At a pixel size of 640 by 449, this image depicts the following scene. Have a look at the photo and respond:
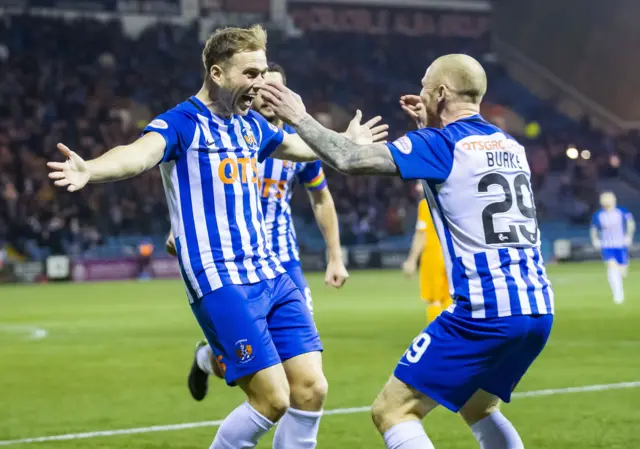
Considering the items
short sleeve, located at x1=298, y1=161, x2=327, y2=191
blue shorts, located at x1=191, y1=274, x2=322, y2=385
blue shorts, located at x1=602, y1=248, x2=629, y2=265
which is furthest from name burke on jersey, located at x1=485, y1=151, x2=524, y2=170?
blue shorts, located at x1=602, y1=248, x2=629, y2=265

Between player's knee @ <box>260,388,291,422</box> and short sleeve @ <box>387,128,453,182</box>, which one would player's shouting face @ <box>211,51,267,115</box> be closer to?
short sleeve @ <box>387,128,453,182</box>

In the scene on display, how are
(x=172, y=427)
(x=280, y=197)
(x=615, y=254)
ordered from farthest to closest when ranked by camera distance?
(x=615, y=254)
(x=172, y=427)
(x=280, y=197)

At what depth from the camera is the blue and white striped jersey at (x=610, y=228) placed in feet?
71.5

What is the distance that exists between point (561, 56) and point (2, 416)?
3907 centimetres

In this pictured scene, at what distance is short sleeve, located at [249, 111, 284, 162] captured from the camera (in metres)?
6.01

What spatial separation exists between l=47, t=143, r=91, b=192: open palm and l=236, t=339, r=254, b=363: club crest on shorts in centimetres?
123

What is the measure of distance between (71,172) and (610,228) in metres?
18.6

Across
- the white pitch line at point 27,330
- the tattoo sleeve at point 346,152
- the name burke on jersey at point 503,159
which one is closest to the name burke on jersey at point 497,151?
the name burke on jersey at point 503,159

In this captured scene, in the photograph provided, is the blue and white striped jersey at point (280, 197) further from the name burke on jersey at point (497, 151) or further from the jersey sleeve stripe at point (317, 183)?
the name burke on jersey at point (497, 151)

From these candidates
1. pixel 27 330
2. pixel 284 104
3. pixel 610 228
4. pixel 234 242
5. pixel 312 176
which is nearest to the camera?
pixel 284 104

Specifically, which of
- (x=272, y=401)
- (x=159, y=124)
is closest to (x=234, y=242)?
(x=159, y=124)

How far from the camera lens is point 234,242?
18.6 ft

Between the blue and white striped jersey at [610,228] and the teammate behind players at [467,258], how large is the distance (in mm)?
17212

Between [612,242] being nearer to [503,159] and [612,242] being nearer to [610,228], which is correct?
[610,228]
